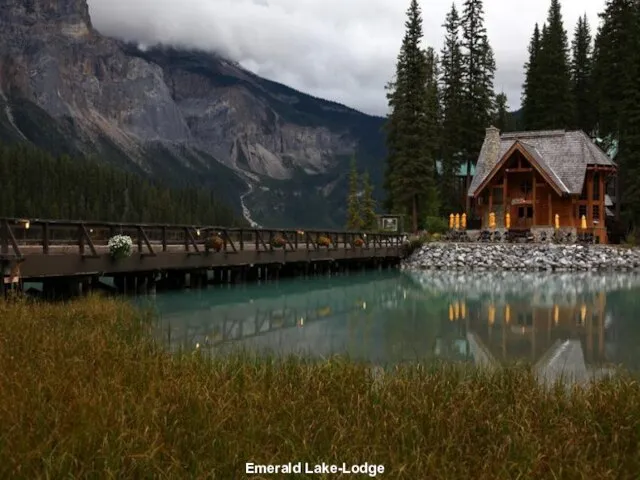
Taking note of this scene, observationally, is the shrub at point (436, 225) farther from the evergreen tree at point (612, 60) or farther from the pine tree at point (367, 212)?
the evergreen tree at point (612, 60)

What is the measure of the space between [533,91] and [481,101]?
28.5 ft

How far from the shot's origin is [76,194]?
347 feet

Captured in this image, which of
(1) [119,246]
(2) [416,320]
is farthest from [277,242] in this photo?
(2) [416,320]

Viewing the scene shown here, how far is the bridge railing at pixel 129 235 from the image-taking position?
18.2 metres

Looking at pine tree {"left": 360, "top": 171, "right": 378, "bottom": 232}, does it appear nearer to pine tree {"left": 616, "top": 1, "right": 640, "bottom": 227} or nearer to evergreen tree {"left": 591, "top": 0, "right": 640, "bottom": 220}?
evergreen tree {"left": 591, "top": 0, "right": 640, "bottom": 220}

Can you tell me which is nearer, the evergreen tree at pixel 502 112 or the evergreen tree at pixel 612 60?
the evergreen tree at pixel 612 60

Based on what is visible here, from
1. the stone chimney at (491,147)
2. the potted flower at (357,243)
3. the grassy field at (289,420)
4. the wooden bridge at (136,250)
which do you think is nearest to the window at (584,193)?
the stone chimney at (491,147)

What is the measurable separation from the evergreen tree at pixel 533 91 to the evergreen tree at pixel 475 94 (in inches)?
189

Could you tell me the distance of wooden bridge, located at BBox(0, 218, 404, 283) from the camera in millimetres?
17734

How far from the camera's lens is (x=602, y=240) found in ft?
153

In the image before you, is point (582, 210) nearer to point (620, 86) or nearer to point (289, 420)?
point (620, 86)

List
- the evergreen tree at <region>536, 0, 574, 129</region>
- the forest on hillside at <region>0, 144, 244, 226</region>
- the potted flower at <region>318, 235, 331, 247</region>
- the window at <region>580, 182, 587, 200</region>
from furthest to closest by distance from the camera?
the forest on hillside at <region>0, 144, 244, 226</region> → the evergreen tree at <region>536, 0, 574, 129</region> → the window at <region>580, 182, 587, 200</region> → the potted flower at <region>318, 235, 331, 247</region>

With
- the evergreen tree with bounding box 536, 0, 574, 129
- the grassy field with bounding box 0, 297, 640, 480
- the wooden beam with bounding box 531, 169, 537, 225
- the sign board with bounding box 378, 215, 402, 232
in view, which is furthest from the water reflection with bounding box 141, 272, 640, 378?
the evergreen tree with bounding box 536, 0, 574, 129

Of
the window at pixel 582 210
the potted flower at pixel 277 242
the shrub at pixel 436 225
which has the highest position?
the window at pixel 582 210
